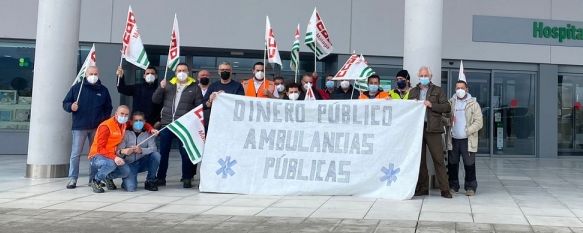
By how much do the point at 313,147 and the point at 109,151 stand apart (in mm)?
3094

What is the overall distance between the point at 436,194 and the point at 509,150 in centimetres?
1003

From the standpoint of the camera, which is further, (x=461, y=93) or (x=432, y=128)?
(x=461, y=93)

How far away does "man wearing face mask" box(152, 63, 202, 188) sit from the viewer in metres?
8.32

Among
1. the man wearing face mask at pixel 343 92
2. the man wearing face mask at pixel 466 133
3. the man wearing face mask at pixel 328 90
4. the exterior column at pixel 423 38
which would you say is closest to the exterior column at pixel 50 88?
the man wearing face mask at pixel 328 90

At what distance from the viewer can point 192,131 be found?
25.6ft

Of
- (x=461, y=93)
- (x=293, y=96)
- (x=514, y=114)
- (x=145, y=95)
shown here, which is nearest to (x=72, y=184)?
(x=145, y=95)

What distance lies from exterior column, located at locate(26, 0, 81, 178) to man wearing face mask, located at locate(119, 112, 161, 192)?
2.17 meters

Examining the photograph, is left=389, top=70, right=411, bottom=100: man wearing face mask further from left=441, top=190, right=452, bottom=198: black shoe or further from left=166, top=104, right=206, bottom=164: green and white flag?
left=166, top=104, right=206, bottom=164: green and white flag

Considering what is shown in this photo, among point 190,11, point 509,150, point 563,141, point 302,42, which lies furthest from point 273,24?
point 563,141

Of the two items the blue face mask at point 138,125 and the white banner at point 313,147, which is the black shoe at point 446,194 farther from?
the blue face mask at point 138,125

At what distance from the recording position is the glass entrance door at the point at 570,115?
55.1ft

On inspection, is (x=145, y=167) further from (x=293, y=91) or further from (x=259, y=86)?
(x=293, y=91)

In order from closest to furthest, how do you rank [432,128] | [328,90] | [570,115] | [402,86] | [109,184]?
[432,128] < [109,184] < [402,86] < [328,90] < [570,115]

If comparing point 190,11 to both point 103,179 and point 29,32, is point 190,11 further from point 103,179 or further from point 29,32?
point 103,179
